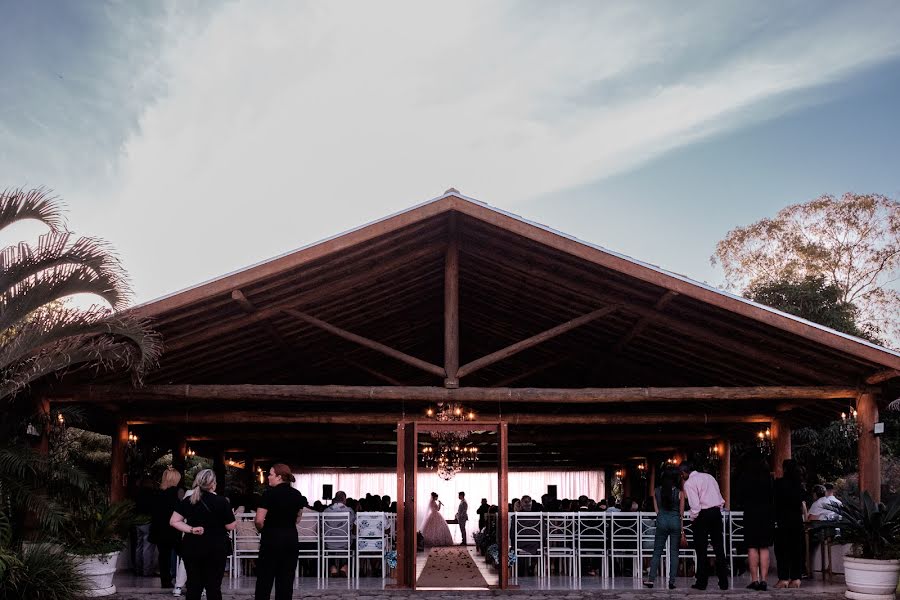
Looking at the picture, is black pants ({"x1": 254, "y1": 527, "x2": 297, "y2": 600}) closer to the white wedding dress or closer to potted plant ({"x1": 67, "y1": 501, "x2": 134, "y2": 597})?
potted plant ({"x1": 67, "y1": 501, "x2": 134, "y2": 597})

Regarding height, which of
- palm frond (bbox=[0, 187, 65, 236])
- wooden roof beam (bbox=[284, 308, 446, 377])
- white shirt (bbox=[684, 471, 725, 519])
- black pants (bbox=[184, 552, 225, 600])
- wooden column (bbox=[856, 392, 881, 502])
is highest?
palm frond (bbox=[0, 187, 65, 236])

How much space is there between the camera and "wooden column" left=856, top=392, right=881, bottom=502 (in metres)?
10.3

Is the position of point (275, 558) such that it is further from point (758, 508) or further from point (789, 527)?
point (789, 527)

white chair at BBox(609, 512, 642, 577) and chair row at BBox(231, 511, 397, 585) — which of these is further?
white chair at BBox(609, 512, 642, 577)

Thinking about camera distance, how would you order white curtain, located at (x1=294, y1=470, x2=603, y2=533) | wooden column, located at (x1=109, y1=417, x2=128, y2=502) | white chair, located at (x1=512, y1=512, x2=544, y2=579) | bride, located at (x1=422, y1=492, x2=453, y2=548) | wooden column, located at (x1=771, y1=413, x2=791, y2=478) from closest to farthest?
1. white chair, located at (x1=512, y1=512, x2=544, y2=579)
2. wooden column, located at (x1=109, y1=417, x2=128, y2=502)
3. wooden column, located at (x1=771, y1=413, x2=791, y2=478)
4. bride, located at (x1=422, y1=492, x2=453, y2=548)
5. white curtain, located at (x1=294, y1=470, x2=603, y2=533)

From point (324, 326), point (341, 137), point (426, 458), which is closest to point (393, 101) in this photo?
point (341, 137)

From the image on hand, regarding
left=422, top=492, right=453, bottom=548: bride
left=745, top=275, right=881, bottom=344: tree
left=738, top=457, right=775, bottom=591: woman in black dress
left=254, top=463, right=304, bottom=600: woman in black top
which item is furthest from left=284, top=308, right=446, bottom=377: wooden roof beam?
left=745, top=275, right=881, bottom=344: tree

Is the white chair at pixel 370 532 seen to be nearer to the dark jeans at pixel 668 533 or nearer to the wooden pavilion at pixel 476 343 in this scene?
the wooden pavilion at pixel 476 343

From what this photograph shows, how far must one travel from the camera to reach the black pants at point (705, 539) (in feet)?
32.6

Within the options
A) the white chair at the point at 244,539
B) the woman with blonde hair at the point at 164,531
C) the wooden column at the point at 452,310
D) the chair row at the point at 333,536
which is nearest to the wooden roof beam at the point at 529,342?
the wooden column at the point at 452,310

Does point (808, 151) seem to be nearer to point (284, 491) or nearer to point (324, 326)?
point (324, 326)

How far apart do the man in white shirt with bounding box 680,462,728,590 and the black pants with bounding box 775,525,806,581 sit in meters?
0.68

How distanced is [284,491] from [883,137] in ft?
127

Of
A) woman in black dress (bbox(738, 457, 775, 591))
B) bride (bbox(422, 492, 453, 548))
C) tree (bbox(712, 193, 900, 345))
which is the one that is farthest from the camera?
tree (bbox(712, 193, 900, 345))
